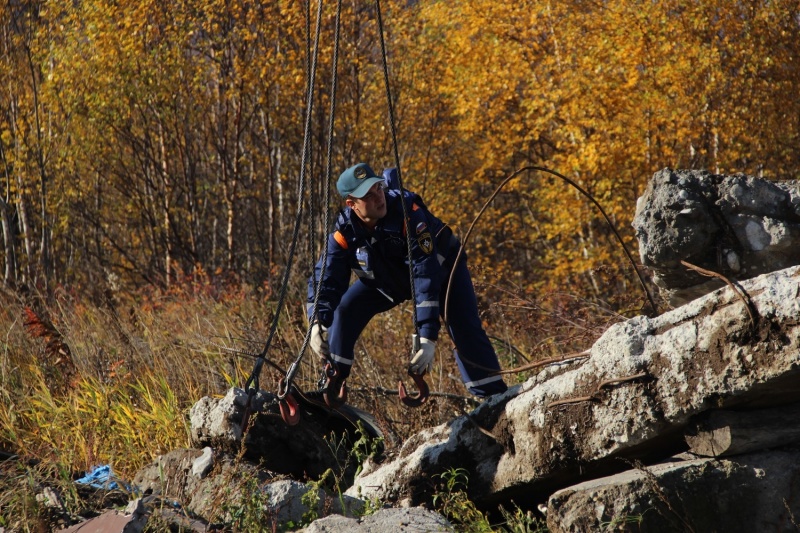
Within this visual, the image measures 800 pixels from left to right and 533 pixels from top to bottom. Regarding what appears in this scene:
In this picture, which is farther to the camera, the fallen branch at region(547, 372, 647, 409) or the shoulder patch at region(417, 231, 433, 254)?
the shoulder patch at region(417, 231, 433, 254)

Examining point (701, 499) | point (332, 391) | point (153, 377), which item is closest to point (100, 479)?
point (332, 391)

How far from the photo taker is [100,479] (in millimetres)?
4793

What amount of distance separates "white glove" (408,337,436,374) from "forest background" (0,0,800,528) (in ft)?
22.0

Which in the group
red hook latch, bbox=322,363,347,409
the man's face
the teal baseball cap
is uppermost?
the teal baseball cap

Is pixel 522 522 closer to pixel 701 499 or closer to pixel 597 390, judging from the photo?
pixel 597 390

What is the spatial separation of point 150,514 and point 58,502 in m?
0.72

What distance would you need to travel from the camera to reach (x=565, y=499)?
141 inches

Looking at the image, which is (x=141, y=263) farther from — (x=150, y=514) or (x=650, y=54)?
(x=150, y=514)

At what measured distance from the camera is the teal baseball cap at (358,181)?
4.52 meters

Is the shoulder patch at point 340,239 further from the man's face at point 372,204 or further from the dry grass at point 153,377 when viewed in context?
the dry grass at point 153,377

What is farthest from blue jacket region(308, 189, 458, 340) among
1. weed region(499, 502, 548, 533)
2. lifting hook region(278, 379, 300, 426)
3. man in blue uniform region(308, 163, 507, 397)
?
weed region(499, 502, 548, 533)

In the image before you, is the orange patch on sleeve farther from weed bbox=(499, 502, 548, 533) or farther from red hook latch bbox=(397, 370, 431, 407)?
weed bbox=(499, 502, 548, 533)

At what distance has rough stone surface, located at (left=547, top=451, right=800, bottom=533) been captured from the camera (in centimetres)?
341

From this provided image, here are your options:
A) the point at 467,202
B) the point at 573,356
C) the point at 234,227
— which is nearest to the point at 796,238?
the point at 573,356
